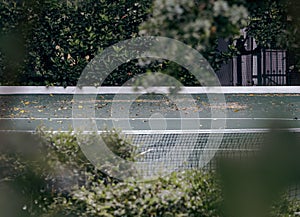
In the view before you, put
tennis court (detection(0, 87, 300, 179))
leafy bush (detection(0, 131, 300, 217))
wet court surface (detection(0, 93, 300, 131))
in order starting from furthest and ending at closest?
wet court surface (detection(0, 93, 300, 131)) → tennis court (detection(0, 87, 300, 179)) → leafy bush (detection(0, 131, 300, 217))

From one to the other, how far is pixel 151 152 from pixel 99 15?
147 inches

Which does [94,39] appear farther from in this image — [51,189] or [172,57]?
[172,57]

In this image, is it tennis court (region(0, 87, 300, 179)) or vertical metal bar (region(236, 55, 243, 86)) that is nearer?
tennis court (region(0, 87, 300, 179))

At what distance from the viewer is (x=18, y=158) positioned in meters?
3.81

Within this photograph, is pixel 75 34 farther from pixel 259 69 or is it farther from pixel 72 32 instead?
pixel 259 69

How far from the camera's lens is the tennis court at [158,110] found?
18.4 ft

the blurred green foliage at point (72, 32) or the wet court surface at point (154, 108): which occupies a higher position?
the blurred green foliage at point (72, 32)

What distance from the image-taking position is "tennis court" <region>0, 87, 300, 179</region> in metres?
5.60

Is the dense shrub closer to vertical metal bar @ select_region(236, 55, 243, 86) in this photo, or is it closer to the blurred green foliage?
the blurred green foliage

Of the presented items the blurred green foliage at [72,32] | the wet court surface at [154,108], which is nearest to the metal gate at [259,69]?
the blurred green foliage at [72,32]

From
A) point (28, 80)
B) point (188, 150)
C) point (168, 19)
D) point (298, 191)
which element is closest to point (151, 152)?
point (188, 150)

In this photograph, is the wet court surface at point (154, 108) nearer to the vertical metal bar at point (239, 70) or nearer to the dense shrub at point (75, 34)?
the dense shrub at point (75, 34)

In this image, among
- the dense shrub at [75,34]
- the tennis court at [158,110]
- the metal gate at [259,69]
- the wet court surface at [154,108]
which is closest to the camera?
the tennis court at [158,110]

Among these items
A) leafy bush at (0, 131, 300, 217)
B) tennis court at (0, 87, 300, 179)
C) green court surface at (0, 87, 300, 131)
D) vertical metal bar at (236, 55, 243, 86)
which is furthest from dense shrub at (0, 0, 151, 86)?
leafy bush at (0, 131, 300, 217)
